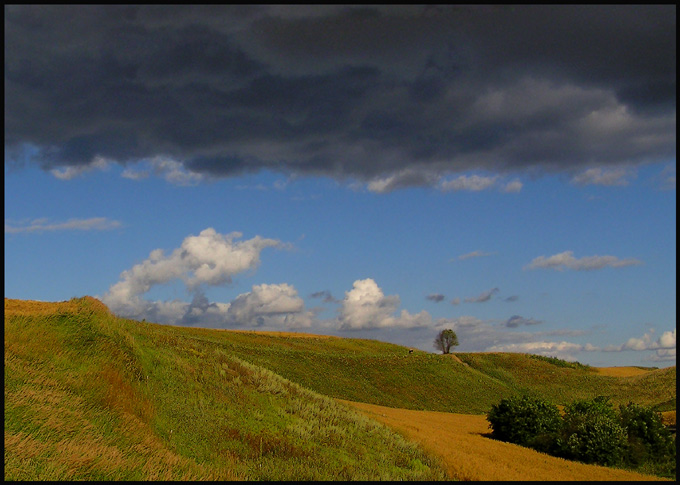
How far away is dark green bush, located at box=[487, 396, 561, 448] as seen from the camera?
129ft

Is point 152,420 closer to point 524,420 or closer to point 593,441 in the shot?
point 593,441

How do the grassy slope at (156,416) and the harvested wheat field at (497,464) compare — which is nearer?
the grassy slope at (156,416)

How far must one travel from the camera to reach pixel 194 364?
104ft

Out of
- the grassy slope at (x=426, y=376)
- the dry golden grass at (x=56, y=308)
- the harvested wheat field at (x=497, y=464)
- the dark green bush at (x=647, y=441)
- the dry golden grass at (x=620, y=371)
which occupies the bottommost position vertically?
the dry golden grass at (x=620, y=371)

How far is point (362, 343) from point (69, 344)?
102179 millimetres

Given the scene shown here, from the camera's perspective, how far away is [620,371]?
430 feet

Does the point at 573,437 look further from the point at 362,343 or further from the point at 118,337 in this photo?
the point at 362,343

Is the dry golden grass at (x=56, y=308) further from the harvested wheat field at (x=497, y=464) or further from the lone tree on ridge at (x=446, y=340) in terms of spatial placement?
the lone tree on ridge at (x=446, y=340)

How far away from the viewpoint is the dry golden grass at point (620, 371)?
124500 millimetres

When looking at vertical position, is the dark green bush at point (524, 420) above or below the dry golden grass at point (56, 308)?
below

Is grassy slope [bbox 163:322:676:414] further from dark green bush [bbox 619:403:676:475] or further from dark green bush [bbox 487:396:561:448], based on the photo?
dark green bush [bbox 487:396:561:448]

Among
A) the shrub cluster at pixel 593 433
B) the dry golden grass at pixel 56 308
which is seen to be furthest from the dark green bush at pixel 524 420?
the dry golden grass at pixel 56 308

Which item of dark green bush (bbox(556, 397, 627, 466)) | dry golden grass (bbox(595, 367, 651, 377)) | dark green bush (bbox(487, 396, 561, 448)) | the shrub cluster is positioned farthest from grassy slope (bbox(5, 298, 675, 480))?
dry golden grass (bbox(595, 367, 651, 377))

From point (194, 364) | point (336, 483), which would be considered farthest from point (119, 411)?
point (194, 364)
